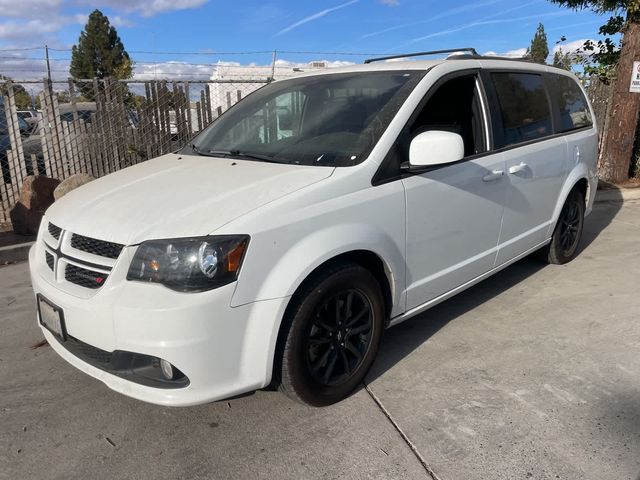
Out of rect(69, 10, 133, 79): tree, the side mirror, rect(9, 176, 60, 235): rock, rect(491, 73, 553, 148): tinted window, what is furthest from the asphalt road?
rect(69, 10, 133, 79): tree

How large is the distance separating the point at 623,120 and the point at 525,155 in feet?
20.8

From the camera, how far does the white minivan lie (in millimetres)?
2336

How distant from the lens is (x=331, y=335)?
2824 mm

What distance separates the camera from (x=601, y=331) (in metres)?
3.78

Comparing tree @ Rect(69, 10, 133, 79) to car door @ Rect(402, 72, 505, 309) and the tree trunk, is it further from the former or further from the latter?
car door @ Rect(402, 72, 505, 309)

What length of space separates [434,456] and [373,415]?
42 centimetres

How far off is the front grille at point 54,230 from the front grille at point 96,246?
0.21m

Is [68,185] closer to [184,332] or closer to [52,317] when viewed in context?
[52,317]

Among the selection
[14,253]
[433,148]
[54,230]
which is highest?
[433,148]

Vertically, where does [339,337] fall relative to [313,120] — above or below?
below

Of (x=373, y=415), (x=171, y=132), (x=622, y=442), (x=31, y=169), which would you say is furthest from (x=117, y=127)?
(x=622, y=442)

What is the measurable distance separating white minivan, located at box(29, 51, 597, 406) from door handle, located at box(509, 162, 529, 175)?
15 millimetres

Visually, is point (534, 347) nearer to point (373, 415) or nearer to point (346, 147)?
point (373, 415)

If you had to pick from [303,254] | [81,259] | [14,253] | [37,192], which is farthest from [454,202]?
[37,192]
